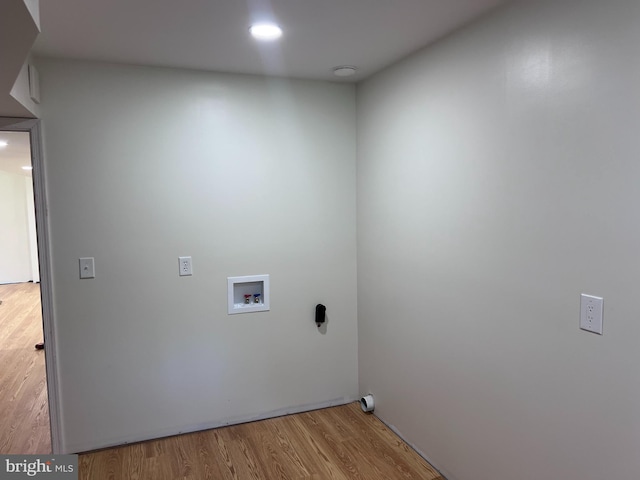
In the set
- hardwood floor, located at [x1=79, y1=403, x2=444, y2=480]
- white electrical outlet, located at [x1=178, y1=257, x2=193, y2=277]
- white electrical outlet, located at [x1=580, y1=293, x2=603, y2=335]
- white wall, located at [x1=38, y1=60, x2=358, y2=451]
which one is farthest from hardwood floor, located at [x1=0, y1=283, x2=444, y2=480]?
white electrical outlet, located at [x1=580, y1=293, x2=603, y2=335]

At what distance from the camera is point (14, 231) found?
8562 millimetres

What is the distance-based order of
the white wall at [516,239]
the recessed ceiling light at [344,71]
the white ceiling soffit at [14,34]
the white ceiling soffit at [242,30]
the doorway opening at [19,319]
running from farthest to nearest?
the doorway opening at [19,319] → the recessed ceiling light at [344,71] → the white ceiling soffit at [242,30] → the white wall at [516,239] → the white ceiling soffit at [14,34]

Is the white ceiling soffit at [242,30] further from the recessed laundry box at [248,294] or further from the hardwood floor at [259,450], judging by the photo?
the hardwood floor at [259,450]

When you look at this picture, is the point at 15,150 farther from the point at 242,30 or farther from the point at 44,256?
the point at 242,30

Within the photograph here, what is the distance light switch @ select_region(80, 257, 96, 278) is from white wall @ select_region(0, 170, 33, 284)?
750 centimetres

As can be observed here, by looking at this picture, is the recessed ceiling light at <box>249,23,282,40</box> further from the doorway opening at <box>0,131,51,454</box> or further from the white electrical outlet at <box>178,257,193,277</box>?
the doorway opening at <box>0,131,51,454</box>

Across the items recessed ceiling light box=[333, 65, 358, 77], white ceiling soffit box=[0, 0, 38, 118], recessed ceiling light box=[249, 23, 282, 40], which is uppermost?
recessed ceiling light box=[333, 65, 358, 77]

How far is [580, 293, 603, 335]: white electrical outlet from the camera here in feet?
4.89

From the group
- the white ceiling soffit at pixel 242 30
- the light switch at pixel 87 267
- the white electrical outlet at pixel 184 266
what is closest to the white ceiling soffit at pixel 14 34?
the white ceiling soffit at pixel 242 30

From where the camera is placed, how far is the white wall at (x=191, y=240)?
2.54 m

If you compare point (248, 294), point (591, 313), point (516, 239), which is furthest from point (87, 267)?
point (591, 313)

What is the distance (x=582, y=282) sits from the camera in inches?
61.0

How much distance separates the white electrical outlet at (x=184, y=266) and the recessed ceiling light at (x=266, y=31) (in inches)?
54.3

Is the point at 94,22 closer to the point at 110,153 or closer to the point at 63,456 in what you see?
the point at 110,153
